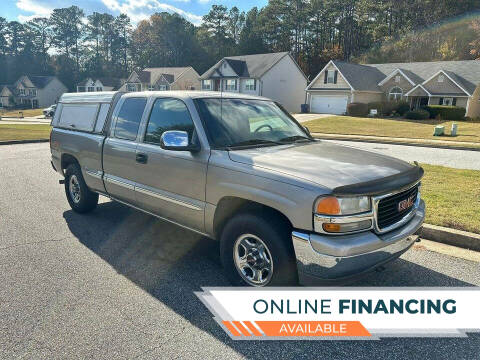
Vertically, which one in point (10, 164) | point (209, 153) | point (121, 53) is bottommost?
point (10, 164)

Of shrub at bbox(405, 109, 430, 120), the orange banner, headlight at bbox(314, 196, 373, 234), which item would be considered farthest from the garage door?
the orange banner

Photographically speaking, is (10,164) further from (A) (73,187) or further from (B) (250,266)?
(B) (250,266)

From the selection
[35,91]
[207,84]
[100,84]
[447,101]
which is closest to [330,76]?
[447,101]

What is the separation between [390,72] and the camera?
1684 inches

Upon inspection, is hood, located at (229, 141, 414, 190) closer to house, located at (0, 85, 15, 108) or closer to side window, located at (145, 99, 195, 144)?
side window, located at (145, 99, 195, 144)

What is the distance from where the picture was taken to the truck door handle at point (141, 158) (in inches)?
171

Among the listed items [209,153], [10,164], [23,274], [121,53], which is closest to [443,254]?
[209,153]

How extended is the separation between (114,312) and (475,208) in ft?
18.0

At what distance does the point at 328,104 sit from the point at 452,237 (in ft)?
128

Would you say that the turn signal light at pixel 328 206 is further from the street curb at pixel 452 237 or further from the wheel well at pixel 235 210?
the street curb at pixel 452 237

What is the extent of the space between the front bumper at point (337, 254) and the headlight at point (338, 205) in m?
0.20

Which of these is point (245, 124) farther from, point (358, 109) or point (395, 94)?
point (395, 94)

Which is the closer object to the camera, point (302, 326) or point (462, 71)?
point (302, 326)

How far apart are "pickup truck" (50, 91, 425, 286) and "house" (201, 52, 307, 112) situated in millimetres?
41563
